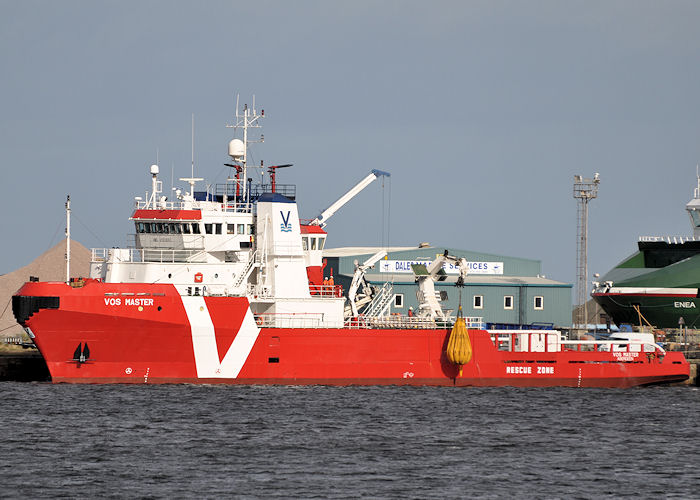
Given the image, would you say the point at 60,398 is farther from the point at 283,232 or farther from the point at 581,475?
the point at 581,475

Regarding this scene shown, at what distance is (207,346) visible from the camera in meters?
40.2

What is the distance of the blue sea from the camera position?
1001 inches

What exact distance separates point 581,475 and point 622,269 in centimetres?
4145

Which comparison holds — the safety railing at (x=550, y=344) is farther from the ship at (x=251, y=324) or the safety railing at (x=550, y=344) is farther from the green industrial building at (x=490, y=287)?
the green industrial building at (x=490, y=287)

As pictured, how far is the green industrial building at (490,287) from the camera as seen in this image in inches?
2542

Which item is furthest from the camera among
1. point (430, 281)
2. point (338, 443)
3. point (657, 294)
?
point (657, 294)

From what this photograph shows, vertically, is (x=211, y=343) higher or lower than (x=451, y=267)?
lower

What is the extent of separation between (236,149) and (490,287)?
24736 mm

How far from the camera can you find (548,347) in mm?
44469

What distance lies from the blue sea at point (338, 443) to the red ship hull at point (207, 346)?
660 mm

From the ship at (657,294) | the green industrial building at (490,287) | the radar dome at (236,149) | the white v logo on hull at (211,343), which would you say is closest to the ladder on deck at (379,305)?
the white v logo on hull at (211,343)

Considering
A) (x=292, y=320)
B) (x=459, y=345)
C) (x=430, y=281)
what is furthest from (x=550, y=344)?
(x=292, y=320)

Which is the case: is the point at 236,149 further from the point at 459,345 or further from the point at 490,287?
the point at 490,287

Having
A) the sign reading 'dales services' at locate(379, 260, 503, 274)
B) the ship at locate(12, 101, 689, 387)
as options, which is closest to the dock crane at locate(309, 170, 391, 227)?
the ship at locate(12, 101, 689, 387)
